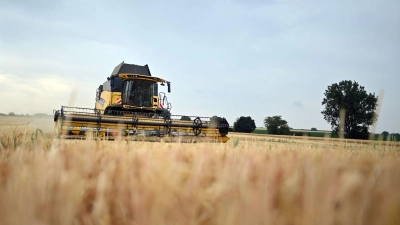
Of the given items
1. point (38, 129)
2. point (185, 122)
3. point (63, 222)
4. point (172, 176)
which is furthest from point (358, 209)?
point (185, 122)

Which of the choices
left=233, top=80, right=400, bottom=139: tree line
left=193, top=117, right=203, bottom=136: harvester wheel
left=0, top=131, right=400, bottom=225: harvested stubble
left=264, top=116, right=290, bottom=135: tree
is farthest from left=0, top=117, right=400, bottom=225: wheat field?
left=264, top=116, right=290, bottom=135: tree

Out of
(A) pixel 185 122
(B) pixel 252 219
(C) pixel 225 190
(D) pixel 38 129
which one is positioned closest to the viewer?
(B) pixel 252 219

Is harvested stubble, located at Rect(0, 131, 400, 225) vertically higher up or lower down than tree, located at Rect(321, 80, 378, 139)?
lower down

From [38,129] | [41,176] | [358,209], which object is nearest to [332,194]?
[358,209]

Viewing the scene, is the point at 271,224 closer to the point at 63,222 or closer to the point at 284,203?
the point at 284,203

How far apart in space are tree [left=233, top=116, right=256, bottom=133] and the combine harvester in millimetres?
40998

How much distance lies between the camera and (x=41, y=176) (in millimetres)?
904

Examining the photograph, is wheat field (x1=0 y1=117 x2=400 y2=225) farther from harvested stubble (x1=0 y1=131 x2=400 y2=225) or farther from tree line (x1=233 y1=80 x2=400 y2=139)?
tree line (x1=233 y1=80 x2=400 y2=139)

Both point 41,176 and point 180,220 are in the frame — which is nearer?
point 180,220

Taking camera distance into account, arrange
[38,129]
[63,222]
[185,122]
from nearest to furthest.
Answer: [63,222] < [38,129] < [185,122]

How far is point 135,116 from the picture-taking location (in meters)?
10.8

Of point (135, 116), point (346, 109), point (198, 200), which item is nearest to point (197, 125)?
point (135, 116)

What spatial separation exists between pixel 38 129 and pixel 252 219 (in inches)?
99.1

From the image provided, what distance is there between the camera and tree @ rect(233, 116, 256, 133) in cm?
5669
